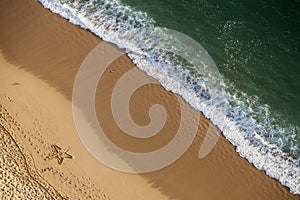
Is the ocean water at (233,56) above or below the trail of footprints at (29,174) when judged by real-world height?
above

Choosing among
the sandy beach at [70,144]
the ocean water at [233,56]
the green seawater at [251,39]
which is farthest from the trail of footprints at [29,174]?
the green seawater at [251,39]

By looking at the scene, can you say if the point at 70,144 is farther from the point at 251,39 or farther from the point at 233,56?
the point at 251,39

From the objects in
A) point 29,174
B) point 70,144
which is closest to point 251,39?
point 70,144

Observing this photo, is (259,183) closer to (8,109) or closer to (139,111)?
(139,111)

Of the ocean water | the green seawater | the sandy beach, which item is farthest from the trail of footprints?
the green seawater

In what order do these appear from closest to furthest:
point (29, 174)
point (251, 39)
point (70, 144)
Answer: point (29, 174) → point (70, 144) → point (251, 39)

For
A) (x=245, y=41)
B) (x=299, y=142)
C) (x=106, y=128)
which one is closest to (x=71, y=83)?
(x=106, y=128)

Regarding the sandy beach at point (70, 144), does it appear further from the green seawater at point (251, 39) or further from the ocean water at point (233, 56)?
the green seawater at point (251, 39)
